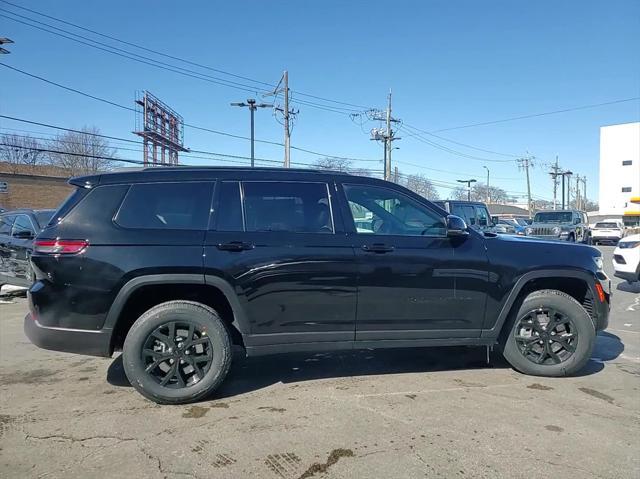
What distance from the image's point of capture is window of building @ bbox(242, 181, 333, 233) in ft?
13.6

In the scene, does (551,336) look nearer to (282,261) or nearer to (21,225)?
(282,261)

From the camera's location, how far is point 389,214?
439cm

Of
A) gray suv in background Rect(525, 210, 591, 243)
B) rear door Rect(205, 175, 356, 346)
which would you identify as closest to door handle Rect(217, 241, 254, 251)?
rear door Rect(205, 175, 356, 346)

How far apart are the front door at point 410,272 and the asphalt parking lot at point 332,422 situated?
23.7 inches

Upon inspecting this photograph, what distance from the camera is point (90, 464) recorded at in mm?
3027

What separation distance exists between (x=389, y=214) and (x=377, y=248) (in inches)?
16.2

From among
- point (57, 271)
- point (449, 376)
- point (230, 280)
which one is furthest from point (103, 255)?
point (449, 376)

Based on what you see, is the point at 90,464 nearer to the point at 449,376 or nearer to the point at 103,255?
the point at 103,255

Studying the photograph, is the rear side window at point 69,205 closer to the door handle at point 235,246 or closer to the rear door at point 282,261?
the rear door at point 282,261

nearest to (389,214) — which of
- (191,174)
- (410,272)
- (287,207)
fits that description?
(410,272)

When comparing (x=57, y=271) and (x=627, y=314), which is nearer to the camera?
(x=57, y=271)

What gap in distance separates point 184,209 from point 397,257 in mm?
1923

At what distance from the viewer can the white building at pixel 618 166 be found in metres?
63.2

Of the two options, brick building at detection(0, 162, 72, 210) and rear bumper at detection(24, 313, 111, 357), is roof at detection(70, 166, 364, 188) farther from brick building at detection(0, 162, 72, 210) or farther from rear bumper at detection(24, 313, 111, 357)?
brick building at detection(0, 162, 72, 210)
